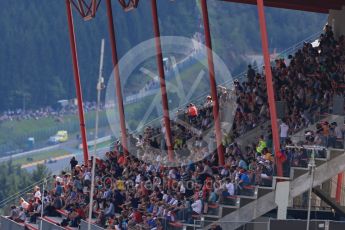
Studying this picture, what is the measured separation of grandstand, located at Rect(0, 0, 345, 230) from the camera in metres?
39.3

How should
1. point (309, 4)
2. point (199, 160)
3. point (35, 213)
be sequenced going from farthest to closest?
point (309, 4), point (35, 213), point (199, 160)

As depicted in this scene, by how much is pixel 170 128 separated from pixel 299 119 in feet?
30.2

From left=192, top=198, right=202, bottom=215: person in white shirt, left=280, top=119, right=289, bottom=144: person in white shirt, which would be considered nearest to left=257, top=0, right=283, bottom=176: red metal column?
left=280, top=119, right=289, bottom=144: person in white shirt

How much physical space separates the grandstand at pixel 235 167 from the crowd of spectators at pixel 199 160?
0.04 meters

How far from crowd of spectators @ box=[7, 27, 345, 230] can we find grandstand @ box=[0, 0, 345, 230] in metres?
0.04

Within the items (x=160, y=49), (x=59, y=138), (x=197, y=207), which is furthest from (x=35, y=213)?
(x=59, y=138)

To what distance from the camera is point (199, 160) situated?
44500mm

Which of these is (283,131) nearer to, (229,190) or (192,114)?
(229,190)

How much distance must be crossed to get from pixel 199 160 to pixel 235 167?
12.3 feet

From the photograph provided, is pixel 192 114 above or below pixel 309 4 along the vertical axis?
below

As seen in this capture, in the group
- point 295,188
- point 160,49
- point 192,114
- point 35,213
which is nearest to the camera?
point 295,188

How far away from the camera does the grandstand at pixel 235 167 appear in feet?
129

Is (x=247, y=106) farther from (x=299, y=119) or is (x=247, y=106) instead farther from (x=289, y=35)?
(x=289, y=35)

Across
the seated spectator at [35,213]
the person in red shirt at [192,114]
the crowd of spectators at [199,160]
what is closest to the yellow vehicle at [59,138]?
the crowd of spectators at [199,160]
